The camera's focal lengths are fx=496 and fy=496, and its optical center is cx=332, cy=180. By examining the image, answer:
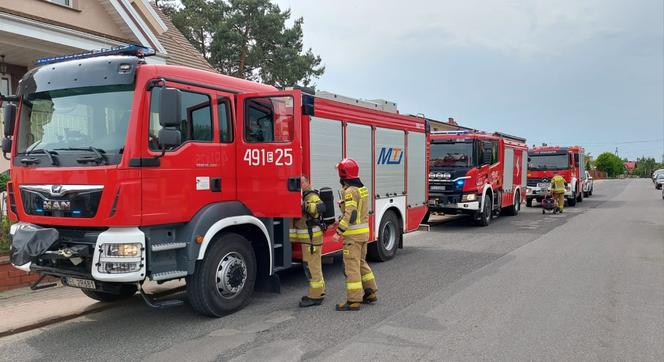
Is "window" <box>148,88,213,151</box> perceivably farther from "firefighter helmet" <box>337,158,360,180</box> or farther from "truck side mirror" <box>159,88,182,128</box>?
"firefighter helmet" <box>337,158,360,180</box>

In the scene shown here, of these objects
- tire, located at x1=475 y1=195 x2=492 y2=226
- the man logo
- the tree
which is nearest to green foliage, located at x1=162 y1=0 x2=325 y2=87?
tire, located at x1=475 y1=195 x2=492 y2=226

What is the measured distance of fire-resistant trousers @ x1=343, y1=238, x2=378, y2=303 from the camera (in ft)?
18.5

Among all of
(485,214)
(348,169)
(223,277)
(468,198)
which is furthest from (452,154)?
(223,277)

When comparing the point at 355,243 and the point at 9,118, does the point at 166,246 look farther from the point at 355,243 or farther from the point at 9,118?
the point at 9,118

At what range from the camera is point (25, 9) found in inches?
396

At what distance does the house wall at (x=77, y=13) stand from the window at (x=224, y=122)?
21.9 feet

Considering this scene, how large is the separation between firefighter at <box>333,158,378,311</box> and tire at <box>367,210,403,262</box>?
250 centimetres

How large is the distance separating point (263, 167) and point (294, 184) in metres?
0.42

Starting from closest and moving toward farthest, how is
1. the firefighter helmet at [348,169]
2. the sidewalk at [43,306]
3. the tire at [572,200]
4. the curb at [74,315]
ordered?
the curb at [74,315], the sidewalk at [43,306], the firefighter helmet at [348,169], the tire at [572,200]

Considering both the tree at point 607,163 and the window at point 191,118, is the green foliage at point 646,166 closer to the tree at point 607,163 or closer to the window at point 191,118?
the tree at point 607,163

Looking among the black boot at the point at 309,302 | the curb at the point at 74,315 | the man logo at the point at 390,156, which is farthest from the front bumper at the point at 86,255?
the man logo at the point at 390,156

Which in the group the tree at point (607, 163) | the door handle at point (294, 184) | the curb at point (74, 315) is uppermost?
the tree at point (607, 163)

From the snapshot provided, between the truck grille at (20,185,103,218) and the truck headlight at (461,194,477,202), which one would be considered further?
the truck headlight at (461,194,477,202)

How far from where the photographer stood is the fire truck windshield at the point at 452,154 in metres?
13.2
